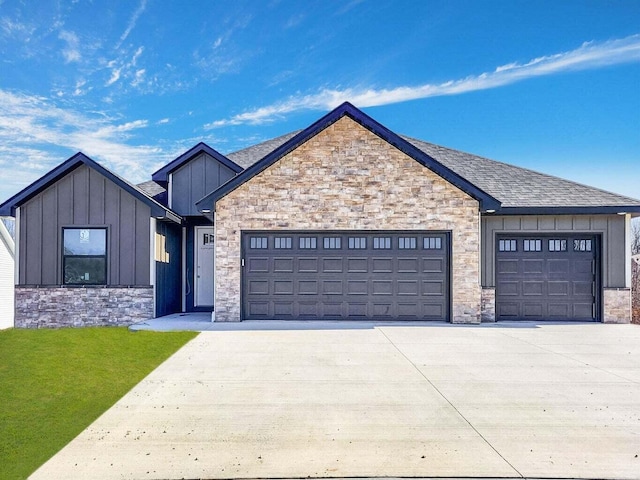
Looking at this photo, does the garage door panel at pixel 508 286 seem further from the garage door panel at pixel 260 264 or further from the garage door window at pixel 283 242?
the garage door panel at pixel 260 264

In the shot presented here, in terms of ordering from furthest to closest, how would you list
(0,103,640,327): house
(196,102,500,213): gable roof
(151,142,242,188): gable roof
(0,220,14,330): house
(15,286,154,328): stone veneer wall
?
(0,220,14,330): house, (151,142,242,188): gable roof, (15,286,154,328): stone veneer wall, (0,103,640,327): house, (196,102,500,213): gable roof

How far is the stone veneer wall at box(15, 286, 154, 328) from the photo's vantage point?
37.0 feet

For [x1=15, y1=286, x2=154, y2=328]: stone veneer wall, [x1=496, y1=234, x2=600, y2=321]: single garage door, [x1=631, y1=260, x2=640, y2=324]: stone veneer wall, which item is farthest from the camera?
[x1=631, y1=260, x2=640, y2=324]: stone veneer wall

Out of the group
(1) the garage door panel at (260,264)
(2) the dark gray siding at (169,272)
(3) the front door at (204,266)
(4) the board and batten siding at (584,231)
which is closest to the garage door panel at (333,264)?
(1) the garage door panel at (260,264)

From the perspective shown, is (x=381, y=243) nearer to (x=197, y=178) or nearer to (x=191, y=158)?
(x=197, y=178)

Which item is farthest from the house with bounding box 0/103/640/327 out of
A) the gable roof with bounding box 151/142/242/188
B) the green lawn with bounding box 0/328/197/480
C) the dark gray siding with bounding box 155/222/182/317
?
the green lawn with bounding box 0/328/197/480

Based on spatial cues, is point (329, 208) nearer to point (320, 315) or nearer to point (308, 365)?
point (320, 315)

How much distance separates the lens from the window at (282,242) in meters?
11.2

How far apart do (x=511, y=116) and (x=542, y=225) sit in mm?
7178

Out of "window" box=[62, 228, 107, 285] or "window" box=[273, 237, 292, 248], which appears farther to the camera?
"window" box=[62, 228, 107, 285]

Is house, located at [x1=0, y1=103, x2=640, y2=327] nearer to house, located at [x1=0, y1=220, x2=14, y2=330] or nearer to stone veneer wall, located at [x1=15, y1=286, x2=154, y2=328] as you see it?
stone veneer wall, located at [x1=15, y1=286, x2=154, y2=328]

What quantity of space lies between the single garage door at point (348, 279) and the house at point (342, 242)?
29mm

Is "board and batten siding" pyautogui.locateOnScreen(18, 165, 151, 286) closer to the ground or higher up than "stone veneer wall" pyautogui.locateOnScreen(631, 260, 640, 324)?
higher up

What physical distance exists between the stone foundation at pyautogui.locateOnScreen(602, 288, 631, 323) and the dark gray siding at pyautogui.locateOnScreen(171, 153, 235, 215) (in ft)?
40.1
